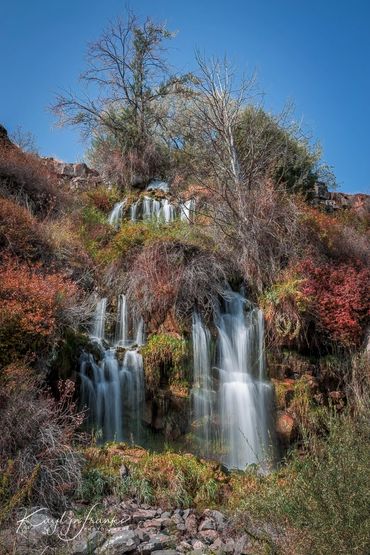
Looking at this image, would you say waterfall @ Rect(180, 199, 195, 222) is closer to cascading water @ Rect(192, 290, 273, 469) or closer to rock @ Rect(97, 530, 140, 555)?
cascading water @ Rect(192, 290, 273, 469)

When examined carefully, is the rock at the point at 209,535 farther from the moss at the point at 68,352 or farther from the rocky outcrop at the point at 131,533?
the moss at the point at 68,352

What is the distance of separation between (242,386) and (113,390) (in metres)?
2.57

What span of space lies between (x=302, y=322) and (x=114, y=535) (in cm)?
653

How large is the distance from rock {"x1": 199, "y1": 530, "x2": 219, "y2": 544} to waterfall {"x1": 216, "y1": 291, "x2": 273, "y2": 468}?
2706 mm

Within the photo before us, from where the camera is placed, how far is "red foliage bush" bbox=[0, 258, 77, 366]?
7.39 m

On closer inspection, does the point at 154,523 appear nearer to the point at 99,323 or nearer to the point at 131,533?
the point at 131,533

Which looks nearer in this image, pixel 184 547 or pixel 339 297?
pixel 184 547

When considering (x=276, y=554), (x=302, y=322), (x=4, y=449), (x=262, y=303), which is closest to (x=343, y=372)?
(x=302, y=322)

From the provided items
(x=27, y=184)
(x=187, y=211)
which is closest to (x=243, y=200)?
(x=187, y=211)

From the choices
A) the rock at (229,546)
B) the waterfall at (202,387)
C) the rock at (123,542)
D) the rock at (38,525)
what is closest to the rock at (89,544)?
the rock at (123,542)

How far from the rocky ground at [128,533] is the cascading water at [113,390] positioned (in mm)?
2405

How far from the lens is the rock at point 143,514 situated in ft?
17.9

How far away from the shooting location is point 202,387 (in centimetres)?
898
